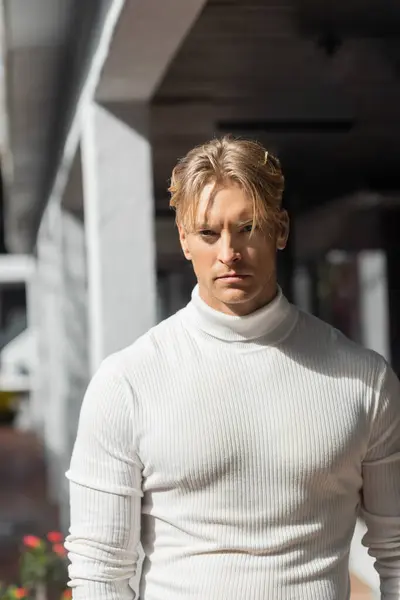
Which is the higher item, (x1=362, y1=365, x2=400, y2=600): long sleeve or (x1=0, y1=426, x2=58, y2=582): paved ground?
(x1=362, y1=365, x2=400, y2=600): long sleeve

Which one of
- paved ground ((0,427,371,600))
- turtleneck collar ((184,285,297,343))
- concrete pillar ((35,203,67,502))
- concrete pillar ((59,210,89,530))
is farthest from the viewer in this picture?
concrete pillar ((35,203,67,502))

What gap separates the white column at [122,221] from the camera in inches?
178

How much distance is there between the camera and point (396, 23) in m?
5.77

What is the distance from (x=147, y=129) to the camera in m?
4.55

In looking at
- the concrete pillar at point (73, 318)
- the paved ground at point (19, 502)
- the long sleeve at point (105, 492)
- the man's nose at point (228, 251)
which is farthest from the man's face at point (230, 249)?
the concrete pillar at point (73, 318)

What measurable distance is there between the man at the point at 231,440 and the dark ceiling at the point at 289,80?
3431mm

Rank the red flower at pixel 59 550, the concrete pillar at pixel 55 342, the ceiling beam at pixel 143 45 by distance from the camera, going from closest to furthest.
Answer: the ceiling beam at pixel 143 45 < the red flower at pixel 59 550 < the concrete pillar at pixel 55 342

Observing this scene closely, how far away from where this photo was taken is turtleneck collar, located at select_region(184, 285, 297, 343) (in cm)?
188

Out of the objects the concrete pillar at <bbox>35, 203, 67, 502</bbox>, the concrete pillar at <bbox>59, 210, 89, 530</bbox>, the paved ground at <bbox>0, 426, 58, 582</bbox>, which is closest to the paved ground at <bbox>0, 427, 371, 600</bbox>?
the paved ground at <bbox>0, 426, 58, 582</bbox>

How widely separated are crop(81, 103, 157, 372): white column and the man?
103 inches

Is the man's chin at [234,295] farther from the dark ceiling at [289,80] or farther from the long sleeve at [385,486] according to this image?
the dark ceiling at [289,80]

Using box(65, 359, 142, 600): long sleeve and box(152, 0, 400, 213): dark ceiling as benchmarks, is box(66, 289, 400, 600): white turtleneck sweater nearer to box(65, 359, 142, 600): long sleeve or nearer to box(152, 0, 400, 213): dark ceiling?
box(65, 359, 142, 600): long sleeve

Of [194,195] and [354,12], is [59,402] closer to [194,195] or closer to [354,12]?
[354,12]

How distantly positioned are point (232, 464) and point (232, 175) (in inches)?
16.9
